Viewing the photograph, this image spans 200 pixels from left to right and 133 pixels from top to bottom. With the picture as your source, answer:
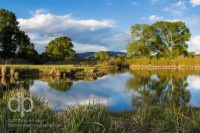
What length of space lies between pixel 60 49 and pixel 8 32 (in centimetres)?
1113

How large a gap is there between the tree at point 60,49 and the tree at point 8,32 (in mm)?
8014

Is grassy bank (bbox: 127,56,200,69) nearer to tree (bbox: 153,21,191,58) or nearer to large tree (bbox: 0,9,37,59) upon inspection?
tree (bbox: 153,21,191,58)

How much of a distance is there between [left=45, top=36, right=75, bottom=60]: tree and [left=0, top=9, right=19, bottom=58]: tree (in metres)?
8.01

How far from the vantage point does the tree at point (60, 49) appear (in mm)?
48769

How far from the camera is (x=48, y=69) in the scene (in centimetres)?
2600

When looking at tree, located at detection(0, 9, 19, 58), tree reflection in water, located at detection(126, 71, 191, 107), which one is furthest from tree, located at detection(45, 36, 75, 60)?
tree reflection in water, located at detection(126, 71, 191, 107)

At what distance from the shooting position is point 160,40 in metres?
57.3

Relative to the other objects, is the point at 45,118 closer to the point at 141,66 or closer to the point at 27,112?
the point at 27,112

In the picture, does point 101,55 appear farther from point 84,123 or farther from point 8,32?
point 84,123

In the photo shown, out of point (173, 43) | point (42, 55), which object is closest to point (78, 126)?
point (42, 55)

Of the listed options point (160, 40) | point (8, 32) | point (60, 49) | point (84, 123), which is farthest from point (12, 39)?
point (84, 123)

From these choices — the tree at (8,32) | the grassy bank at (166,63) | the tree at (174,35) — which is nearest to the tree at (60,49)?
the tree at (8,32)

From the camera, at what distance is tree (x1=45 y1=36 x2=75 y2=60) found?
4877cm

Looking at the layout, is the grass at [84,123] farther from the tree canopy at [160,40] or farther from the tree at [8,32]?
the tree canopy at [160,40]
